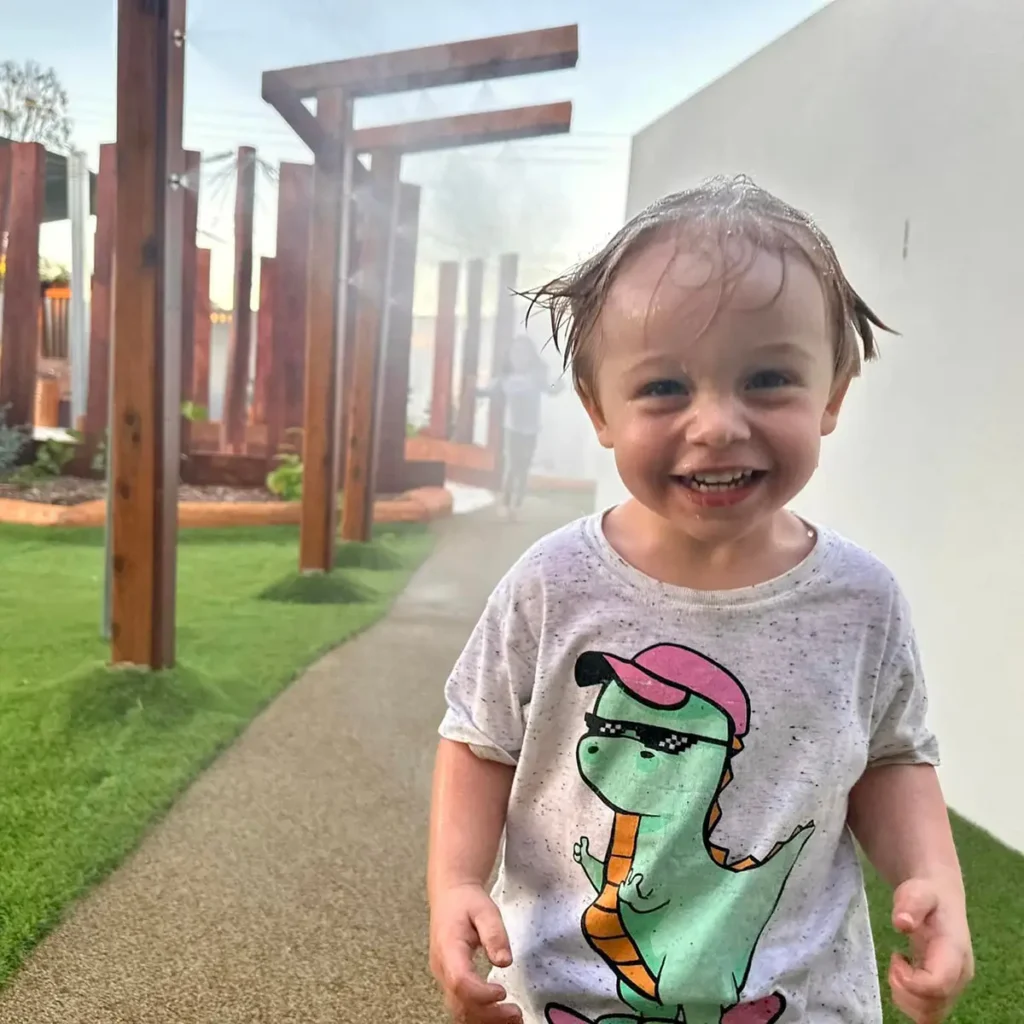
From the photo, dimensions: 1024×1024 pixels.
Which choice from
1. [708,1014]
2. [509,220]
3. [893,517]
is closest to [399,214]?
[509,220]

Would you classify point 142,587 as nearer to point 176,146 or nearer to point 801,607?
point 176,146

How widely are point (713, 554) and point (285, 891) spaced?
2.56 feet

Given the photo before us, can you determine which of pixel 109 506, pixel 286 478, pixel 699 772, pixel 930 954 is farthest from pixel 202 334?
pixel 930 954

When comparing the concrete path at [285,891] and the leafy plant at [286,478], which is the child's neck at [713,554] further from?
the leafy plant at [286,478]

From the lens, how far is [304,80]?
5.76 ft

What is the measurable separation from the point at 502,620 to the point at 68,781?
38.5 inches

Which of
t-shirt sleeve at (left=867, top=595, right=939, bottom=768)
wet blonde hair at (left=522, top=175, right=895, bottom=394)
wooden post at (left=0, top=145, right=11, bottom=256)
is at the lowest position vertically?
t-shirt sleeve at (left=867, top=595, right=939, bottom=768)

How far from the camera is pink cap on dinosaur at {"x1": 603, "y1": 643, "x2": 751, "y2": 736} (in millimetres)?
522

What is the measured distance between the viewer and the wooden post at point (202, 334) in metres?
1.80

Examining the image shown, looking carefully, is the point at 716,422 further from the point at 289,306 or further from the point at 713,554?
the point at 289,306

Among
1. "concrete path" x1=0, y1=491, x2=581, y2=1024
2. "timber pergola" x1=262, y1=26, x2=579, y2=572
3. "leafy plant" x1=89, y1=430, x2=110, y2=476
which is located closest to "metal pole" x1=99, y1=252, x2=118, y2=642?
"leafy plant" x1=89, y1=430, x2=110, y2=476

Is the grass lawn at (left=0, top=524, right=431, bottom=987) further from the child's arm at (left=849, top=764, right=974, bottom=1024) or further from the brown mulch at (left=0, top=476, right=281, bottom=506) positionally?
the child's arm at (left=849, top=764, right=974, bottom=1024)

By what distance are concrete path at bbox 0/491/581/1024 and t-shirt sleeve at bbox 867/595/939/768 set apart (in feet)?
1.89

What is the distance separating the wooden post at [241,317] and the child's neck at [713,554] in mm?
1463
